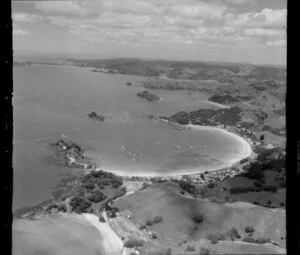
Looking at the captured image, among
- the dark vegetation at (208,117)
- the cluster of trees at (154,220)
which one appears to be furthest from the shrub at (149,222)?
the dark vegetation at (208,117)

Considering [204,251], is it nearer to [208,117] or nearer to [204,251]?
[204,251]

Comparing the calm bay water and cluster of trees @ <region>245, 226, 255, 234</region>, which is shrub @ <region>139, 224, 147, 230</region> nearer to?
Result: cluster of trees @ <region>245, 226, 255, 234</region>

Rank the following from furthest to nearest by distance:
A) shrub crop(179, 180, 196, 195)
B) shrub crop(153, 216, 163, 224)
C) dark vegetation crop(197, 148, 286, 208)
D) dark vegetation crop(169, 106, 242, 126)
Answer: dark vegetation crop(169, 106, 242, 126), shrub crop(179, 180, 196, 195), dark vegetation crop(197, 148, 286, 208), shrub crop(153, 216, 163, 224)

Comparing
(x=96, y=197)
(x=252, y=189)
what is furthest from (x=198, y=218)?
(x=96, y=197)

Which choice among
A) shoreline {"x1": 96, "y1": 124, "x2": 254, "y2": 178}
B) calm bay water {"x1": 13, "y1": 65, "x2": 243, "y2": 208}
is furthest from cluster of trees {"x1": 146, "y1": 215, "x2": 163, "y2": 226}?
shoreline {"x1": 96, "y1": 124, "x2": 254, "y2": 178}

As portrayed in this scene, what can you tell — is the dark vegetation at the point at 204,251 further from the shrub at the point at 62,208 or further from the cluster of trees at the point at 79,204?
the shrub at the point at 62,208

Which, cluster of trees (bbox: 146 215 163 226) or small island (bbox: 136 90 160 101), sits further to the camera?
small island (bbox: 136 90 160 101)
